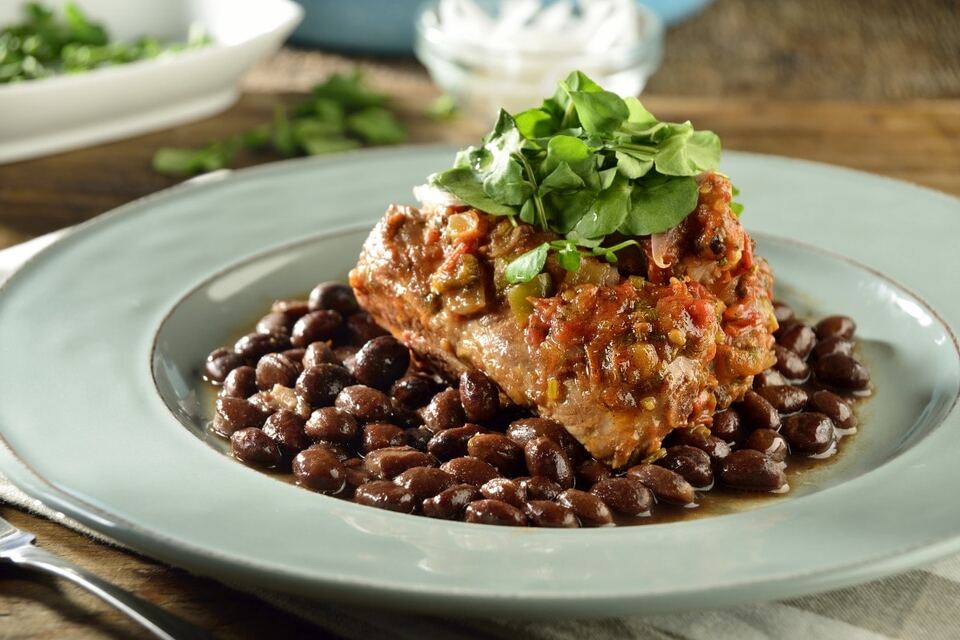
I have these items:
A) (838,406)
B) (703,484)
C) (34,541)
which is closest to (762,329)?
(838,406)

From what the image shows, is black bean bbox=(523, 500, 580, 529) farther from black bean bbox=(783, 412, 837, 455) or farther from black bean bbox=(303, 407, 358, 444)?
black bean bbox=(783, 412, 837, 455)

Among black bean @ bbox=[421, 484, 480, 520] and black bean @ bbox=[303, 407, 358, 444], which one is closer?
black bean @ bbox=[421, 484, 480, 520]

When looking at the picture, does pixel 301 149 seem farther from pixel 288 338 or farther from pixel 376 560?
pixel 376 560

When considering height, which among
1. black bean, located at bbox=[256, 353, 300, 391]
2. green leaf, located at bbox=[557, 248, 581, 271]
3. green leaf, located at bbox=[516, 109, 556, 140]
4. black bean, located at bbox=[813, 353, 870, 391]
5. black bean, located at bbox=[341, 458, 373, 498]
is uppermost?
green leaf, located at bbox=[516, 109, 556, 140]

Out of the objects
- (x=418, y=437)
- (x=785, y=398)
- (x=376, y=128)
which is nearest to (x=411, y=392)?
(x=418, y=437)

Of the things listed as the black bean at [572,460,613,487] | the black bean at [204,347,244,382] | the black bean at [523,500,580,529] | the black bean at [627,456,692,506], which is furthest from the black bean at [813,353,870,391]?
the black bean at [204,347,244,382]

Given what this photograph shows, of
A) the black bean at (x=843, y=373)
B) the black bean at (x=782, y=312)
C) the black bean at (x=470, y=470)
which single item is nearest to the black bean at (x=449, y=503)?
the black bean at (x=470, y=470)
